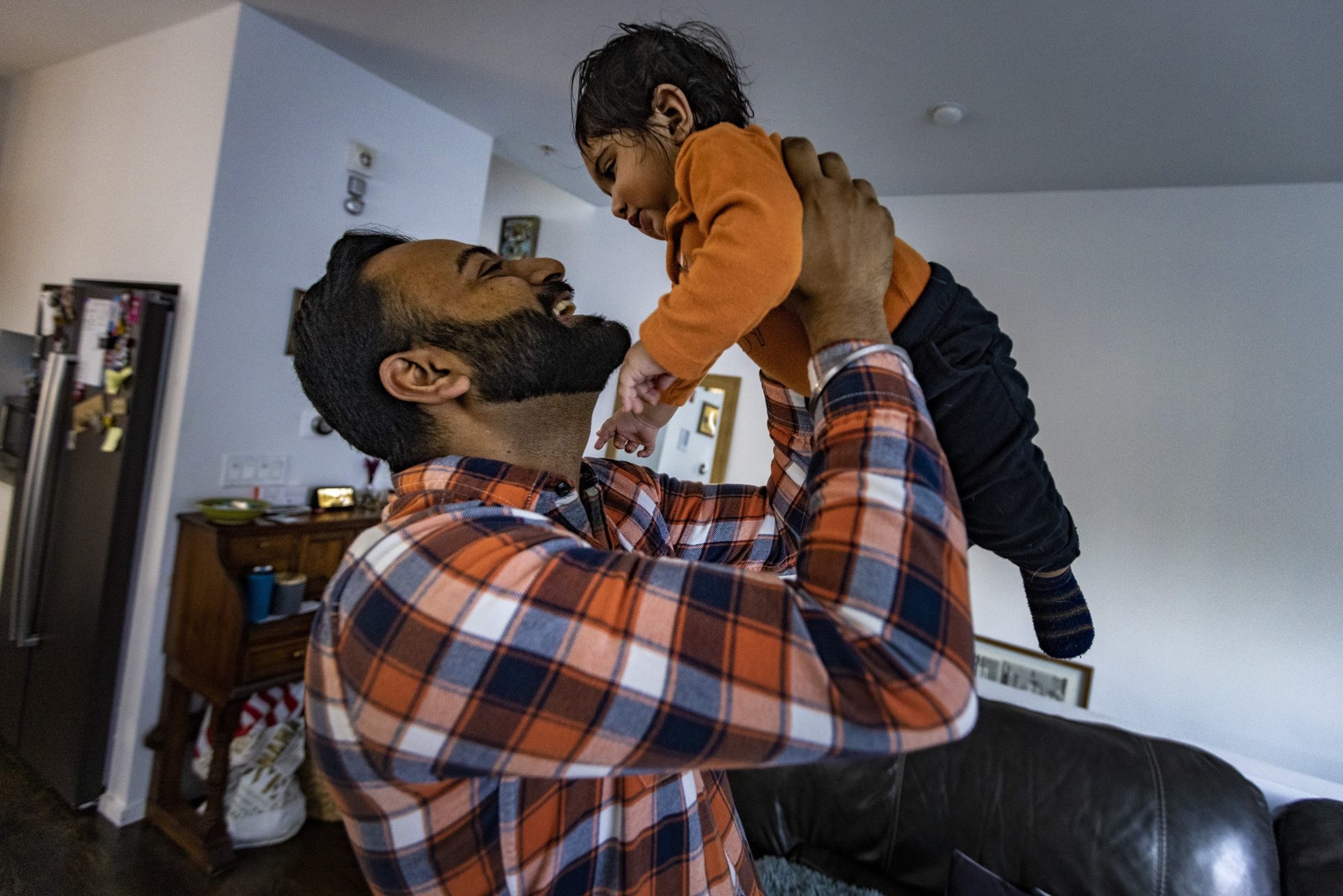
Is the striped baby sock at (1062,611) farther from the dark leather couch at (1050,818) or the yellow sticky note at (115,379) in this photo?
the yellow sticky note at (115,379)

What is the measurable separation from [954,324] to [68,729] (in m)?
3.03

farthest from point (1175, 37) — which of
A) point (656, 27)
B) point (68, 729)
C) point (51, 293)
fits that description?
point (68, 729)

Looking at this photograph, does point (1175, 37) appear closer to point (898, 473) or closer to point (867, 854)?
point (898, 473)

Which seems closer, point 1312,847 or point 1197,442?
point 1312,847

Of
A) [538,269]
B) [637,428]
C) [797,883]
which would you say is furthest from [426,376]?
[797,883]

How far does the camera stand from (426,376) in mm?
807

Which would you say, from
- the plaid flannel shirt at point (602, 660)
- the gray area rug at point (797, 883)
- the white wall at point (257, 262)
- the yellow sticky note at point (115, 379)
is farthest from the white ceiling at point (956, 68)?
the gray area rug at point (797, 883)

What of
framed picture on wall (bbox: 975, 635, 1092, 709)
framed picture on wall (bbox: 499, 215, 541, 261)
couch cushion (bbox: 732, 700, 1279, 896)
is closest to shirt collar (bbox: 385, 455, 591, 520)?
couch cushion (bbox: 732, 700, 1279, 896)

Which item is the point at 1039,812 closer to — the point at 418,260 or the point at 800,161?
the point at 800,161

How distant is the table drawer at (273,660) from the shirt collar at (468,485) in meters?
1.70

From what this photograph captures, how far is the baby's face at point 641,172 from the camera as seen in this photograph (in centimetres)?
99

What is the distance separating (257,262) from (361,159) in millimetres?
561

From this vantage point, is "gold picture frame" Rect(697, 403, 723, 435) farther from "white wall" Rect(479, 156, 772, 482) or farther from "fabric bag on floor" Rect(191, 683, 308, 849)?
"fabric bag on floor" Rect(191, 683, 308, 849)

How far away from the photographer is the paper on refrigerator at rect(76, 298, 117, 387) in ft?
7.42
